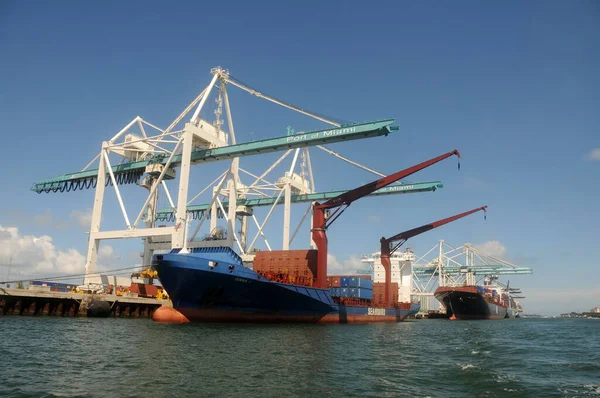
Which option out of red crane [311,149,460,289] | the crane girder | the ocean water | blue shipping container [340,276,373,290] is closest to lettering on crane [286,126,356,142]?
the crane girder

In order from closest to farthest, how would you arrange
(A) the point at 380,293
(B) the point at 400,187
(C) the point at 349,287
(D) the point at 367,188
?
1. (D) the point at 367,188
2. (C) the point at 349,287
3. (B) the point at 400,187
4. (A) the point at 380,293

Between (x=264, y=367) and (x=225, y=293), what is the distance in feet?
53.3

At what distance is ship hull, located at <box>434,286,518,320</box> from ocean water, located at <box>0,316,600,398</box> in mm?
51892

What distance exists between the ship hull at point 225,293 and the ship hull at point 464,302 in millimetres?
44558

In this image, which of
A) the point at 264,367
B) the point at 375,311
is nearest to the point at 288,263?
the point at 375,311

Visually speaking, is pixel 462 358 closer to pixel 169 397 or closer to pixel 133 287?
pixel 169 397

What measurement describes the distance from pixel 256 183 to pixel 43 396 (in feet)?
158

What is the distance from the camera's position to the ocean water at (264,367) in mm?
11625

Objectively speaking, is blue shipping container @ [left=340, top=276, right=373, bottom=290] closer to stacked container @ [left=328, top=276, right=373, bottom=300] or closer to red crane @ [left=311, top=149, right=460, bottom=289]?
stacked container @ [left=328, top=276, right=373, bottom=300]

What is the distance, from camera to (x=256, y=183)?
190ft

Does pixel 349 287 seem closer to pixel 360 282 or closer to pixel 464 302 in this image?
pixel 360 282

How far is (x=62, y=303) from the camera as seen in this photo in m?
33.7

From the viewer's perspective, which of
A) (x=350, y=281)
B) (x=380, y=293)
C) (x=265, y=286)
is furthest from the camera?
(x=380, y=293)

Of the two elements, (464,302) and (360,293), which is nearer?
(360,293)
